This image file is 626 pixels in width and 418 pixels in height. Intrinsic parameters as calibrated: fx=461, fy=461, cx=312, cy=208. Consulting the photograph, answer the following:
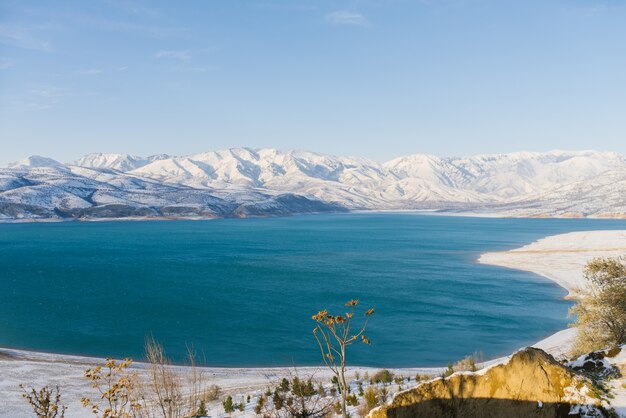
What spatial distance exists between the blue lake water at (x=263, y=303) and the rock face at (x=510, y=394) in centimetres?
3063

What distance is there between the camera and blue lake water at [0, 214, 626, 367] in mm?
42625

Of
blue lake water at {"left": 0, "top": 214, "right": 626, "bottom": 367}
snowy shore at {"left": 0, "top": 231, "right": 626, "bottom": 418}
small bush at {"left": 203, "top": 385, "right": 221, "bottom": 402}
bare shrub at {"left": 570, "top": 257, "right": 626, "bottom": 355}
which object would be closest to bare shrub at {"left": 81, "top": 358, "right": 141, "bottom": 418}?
snowy shore at {"left": 0, "top": 231, "right": 626, "bottom": 418}

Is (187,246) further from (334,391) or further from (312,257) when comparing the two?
(334,391)

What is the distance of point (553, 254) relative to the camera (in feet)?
325

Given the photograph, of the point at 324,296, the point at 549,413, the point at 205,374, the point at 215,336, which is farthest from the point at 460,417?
the point at 324,296

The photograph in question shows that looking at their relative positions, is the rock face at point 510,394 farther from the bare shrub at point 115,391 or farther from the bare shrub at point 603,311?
the bare shrub at point 603,311

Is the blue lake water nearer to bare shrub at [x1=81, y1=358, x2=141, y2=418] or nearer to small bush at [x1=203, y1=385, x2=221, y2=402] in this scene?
small bush at [x1=203, y1=385, x2=221, y2=402]

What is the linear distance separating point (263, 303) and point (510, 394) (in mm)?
54230

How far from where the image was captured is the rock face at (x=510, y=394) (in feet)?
26.3

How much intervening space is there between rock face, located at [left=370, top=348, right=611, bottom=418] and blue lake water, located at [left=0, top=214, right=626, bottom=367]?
100 feet

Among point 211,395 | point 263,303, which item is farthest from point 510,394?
point 263,303

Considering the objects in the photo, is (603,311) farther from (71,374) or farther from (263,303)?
(263,303)

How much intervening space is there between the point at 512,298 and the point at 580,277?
19095 mm

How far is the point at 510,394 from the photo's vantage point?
8.38 meters
